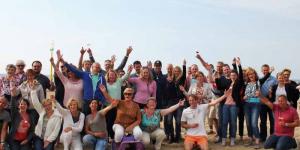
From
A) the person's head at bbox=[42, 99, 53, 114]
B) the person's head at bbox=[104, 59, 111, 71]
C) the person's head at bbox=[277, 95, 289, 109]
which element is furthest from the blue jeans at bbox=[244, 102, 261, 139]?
the person's head at bbox=[42, 99, 53, 114]

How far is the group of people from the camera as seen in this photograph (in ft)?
34.1

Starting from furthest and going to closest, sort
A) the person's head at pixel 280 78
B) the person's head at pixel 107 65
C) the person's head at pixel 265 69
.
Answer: the person's head at pixel 107 65
the person's head at pixel 265 69
the person's head at pixel 280 78

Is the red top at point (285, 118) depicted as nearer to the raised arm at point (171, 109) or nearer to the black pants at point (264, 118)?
the black pants at point (264, 118)

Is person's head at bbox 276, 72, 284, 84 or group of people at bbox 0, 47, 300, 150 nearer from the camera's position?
group of people at bbox 0, 47, 300, 150

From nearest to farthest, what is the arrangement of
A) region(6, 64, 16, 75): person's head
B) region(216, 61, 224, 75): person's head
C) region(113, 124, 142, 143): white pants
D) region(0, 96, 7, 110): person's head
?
region(0, 96, 7, 110): person's head, region(113, 124, 142, 143): white pants, region(6, 64, 16, 75): person's head, region(216, 61, 224, 75): person's head

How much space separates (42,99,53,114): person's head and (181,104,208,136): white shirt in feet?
11.0

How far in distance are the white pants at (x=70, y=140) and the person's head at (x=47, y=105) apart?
666mm

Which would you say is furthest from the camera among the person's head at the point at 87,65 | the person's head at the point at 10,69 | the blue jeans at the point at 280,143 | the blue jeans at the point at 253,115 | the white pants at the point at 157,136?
the blue jeans at the point at 253,115

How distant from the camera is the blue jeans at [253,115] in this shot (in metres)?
11.4

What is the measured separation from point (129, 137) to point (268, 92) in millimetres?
3946

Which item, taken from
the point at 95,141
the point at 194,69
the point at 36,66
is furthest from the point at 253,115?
the point at 36,66

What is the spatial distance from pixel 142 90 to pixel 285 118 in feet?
12.1

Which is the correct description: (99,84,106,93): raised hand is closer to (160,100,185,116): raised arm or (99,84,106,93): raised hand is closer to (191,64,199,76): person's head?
(160,100,185,116): raised arm

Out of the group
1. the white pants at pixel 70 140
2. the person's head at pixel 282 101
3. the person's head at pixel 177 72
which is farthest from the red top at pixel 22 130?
the person's head at pixel 282 101
